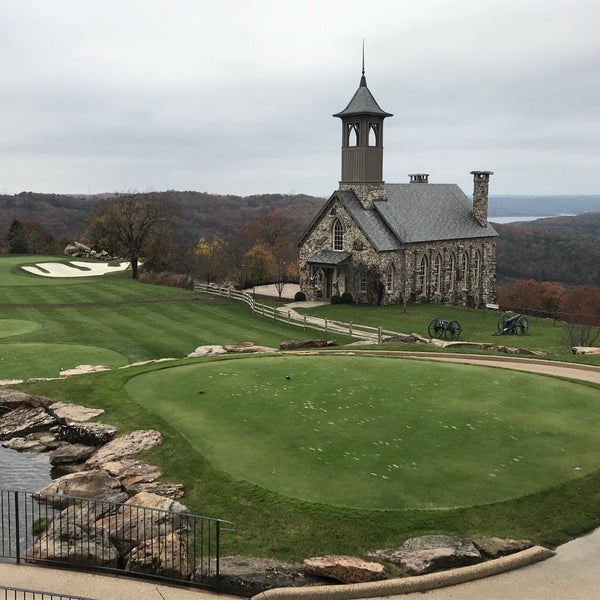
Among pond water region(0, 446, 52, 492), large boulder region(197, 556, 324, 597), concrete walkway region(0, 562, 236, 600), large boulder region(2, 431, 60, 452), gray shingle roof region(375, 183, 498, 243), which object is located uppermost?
gray shingle roof region(375, 183, 498, 243)

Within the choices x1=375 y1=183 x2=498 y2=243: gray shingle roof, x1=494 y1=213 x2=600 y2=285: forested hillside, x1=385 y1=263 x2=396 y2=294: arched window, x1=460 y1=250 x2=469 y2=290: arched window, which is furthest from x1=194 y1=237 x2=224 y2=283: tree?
x1=494 y1=213 x2=600 y2=285: forested hillside

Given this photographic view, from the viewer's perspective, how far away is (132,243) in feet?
212

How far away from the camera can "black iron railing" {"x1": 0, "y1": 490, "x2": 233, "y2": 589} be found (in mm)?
11750

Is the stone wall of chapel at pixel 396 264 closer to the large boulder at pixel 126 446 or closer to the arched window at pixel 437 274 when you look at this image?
the arched window at pixel 437 274

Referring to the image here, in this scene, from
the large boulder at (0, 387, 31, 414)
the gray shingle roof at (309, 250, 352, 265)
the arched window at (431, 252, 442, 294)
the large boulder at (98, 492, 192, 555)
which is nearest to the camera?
the large boulder at (98, 492, 192, 555)

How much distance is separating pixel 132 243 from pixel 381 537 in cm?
5597

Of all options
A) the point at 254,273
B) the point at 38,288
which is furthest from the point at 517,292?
the point at 38,288

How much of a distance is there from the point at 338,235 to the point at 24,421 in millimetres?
35872

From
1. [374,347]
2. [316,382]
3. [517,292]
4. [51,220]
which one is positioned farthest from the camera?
[51,220]

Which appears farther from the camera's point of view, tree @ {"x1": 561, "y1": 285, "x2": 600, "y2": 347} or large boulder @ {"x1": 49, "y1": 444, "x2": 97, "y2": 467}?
tree @ {"x1": 561, "y1": 285, "x2": 600, "y2": 347}

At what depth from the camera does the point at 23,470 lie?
56.5 ft

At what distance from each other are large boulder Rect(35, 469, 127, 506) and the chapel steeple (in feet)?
136

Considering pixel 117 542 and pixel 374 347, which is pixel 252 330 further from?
pixel 117 542

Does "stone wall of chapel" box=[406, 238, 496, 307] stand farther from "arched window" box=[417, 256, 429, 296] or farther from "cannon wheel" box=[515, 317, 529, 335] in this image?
"cannon wheel" box=[515, 317, 529, 335]
